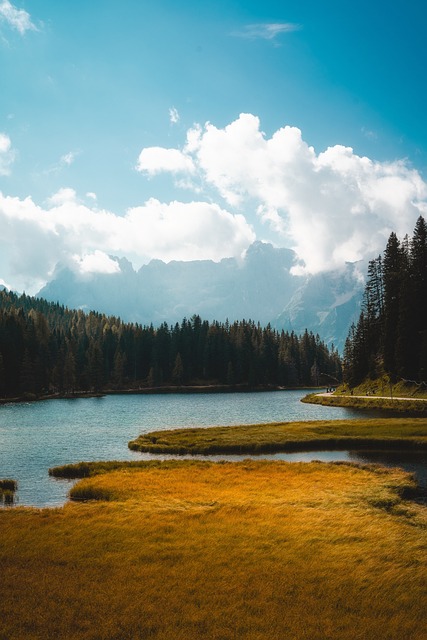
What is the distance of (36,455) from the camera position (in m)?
51.4

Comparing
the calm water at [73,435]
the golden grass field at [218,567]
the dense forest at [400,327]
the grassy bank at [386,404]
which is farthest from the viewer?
→ the dense forest at [400,327]

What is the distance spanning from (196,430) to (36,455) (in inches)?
883

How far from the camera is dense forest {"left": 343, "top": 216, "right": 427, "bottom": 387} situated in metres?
100

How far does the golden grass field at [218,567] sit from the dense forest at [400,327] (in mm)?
75214

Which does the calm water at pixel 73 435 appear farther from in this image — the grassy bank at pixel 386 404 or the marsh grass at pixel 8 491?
the grassy bank at pixel 386 404

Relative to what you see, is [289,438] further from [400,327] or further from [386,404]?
[400,327]

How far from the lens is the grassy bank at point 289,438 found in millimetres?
53531

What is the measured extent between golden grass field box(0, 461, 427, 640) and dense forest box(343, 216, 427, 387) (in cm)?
7521

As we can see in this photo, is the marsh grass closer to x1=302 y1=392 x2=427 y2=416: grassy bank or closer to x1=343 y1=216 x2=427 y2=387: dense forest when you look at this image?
x1=302 y1=392 x2=427 y2=416: grassy bank

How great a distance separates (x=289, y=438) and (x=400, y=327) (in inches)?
2205

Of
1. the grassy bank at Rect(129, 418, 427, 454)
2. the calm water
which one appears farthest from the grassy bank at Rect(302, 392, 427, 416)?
the grassy bank at Rect(129, 418, 427, 454)

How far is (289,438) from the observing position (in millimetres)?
Result: 57844

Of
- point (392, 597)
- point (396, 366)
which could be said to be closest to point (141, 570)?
point (392, 597)

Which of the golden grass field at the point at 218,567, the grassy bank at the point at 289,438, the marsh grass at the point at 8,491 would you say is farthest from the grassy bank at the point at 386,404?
the marsh grass at the point at 8,491
